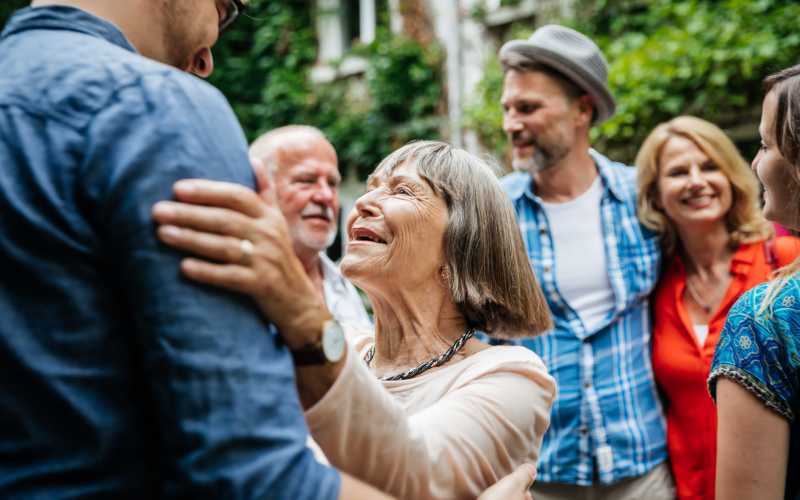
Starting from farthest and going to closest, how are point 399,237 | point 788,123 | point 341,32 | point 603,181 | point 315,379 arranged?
point 341,32
point 603,181
point 399,237
point 788,123
point 315,379

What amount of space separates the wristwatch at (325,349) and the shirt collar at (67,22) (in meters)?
0.55

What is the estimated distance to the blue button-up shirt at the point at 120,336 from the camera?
989 mm

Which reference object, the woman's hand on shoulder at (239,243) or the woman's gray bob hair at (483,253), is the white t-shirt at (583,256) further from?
the woman's hand on shoulder at (239,243)

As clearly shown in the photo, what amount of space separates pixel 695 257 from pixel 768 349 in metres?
1.67

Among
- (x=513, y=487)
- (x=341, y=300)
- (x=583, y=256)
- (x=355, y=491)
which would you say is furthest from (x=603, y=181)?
(x=355, y=491)

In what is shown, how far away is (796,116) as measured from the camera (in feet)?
6.67

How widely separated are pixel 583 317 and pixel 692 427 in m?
0.63

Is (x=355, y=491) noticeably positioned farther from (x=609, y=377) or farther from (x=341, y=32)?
(x=341, y=32)

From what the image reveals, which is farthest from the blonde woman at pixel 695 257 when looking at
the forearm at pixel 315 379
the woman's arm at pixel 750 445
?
the forearm at pixel 315 379

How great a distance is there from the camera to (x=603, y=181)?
3.81m

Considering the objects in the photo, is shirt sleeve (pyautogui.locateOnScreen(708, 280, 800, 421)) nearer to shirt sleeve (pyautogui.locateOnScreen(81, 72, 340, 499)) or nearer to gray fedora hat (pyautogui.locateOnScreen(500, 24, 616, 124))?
shirt sleeve (pyautogui.locateOnScreen(81, 72, 340, 499))

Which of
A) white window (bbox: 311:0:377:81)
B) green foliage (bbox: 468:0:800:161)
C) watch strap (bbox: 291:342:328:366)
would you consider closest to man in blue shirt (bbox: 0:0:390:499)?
watch strap (bbox: 291:342:328:366)

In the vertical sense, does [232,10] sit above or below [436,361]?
above

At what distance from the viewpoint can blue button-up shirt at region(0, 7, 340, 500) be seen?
989 millimetres
